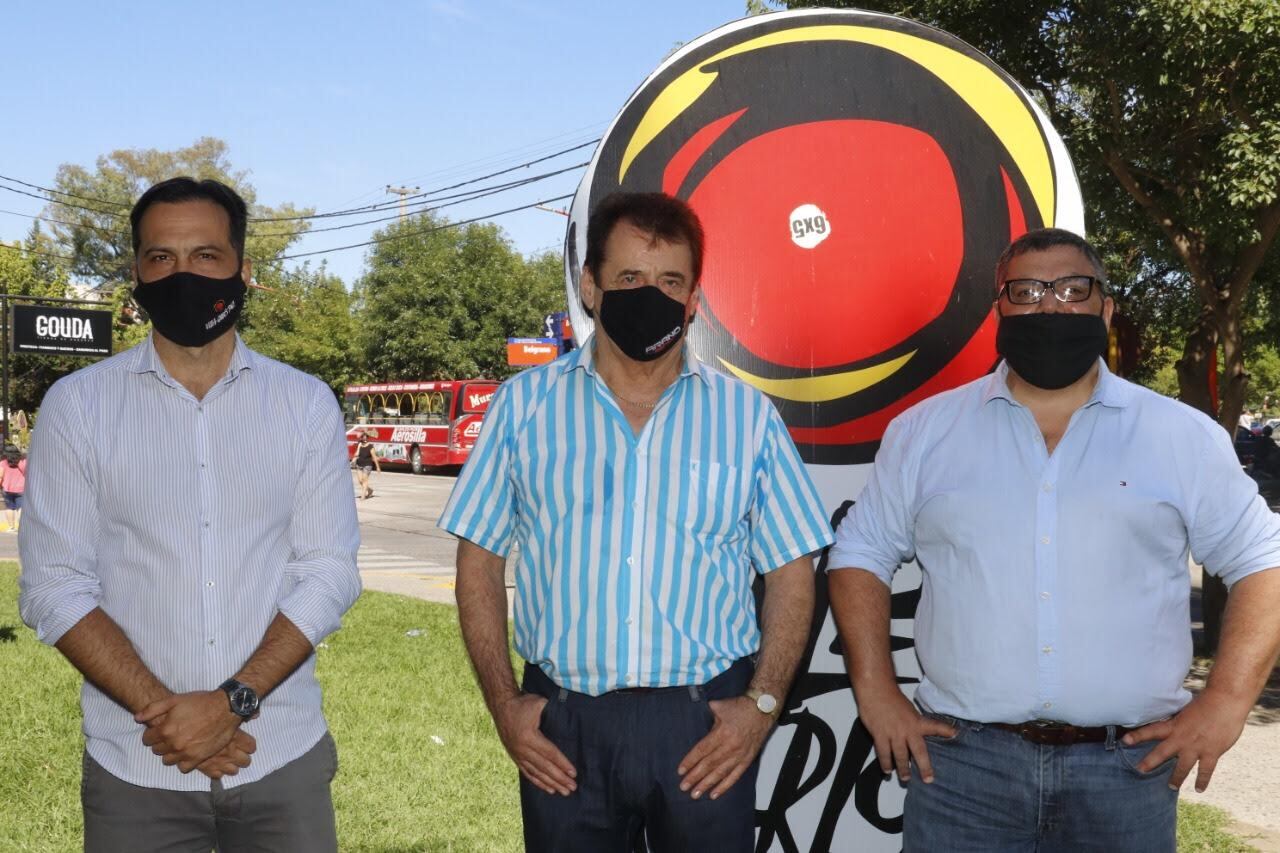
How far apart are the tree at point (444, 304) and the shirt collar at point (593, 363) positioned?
40584 mm

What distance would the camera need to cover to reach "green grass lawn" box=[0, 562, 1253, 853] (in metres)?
4.92

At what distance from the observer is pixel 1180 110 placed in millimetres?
8734

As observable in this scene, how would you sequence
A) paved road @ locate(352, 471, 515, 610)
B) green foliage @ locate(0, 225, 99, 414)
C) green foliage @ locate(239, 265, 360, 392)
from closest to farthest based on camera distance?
paved road @ locate(352, 471, 515, 610), green foliage @ locate(0, 225, 99, 414), green foliage @ locate(239, 265, 360, 392)

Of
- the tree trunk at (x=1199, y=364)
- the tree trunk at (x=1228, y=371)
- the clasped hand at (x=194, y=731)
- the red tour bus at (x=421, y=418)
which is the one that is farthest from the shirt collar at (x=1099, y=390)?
the red tour bus at (x=421, y=418)

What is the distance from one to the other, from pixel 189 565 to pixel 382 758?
148 inches

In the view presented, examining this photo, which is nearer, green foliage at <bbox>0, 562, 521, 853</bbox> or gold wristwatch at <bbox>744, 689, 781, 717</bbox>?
gold wristwatch at <bbox>744, 689, 781, 717</bbox>

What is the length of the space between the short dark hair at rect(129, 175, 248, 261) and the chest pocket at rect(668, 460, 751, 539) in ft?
3.55

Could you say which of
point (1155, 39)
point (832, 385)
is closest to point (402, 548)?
point (1155, 39)

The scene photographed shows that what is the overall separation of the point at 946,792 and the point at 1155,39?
676cm

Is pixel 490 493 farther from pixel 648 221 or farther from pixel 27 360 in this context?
pixel 27 360

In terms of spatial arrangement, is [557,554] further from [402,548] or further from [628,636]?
[402,548]

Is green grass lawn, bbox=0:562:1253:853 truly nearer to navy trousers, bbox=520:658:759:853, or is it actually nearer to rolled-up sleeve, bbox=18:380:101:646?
navy trousers, bbox=520:658:759:853

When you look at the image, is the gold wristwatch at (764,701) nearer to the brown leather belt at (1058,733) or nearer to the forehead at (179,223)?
the brown leather belt at (1058,733)

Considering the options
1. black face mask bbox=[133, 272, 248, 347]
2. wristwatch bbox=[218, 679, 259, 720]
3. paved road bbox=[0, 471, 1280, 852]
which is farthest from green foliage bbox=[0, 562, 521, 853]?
black face mask bbox=[133, 272, 248, 347]
